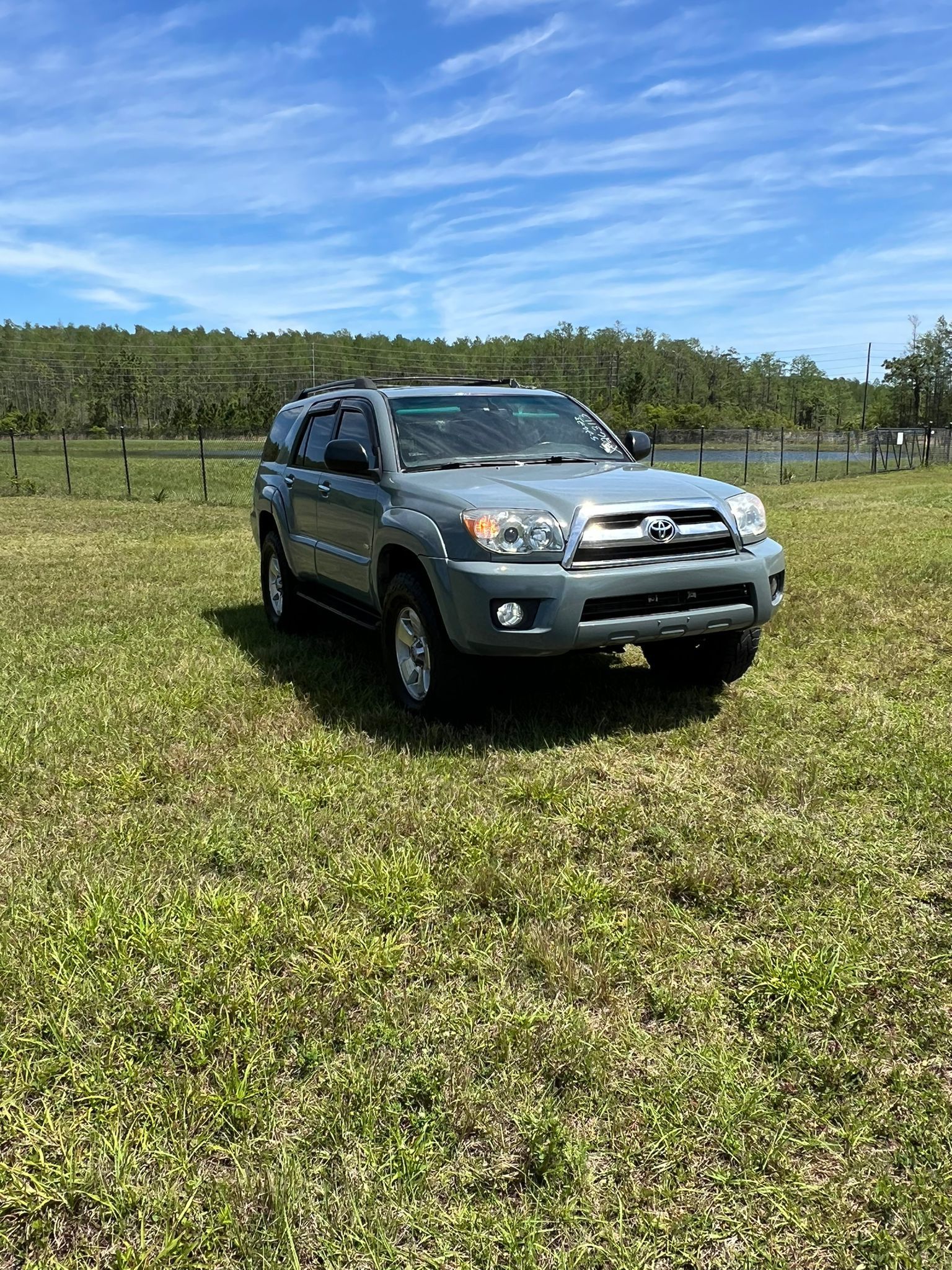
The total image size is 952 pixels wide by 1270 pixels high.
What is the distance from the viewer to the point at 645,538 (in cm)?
449

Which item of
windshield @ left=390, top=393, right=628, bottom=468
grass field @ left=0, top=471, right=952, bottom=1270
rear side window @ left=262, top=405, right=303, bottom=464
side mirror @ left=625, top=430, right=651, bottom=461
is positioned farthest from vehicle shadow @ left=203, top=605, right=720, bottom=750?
rear side window @ left=262, top=405, right=303, bottom=464

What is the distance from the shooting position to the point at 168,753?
4691 mm

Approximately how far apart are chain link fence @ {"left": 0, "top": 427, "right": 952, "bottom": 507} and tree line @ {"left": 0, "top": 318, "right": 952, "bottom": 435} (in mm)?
43747

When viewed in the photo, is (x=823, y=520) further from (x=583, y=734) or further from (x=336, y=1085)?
(x=336, y=1085)

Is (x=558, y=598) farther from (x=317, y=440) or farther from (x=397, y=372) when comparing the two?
(x=397, y=372)

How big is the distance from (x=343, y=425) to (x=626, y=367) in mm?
127877

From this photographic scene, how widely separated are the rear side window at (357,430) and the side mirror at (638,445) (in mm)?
1691

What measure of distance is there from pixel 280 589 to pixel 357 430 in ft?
6.36

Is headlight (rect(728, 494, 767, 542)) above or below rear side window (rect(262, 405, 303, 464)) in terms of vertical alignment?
below

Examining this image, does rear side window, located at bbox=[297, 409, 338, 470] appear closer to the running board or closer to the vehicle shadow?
the running board

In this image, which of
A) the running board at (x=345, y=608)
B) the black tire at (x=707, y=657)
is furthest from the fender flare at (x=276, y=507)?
the black tire at (x=707, y=657)

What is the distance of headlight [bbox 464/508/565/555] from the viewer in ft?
14.3

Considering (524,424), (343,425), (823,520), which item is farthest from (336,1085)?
(823,520)

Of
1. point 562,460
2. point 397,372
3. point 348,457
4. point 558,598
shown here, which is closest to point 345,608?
point 348,457
